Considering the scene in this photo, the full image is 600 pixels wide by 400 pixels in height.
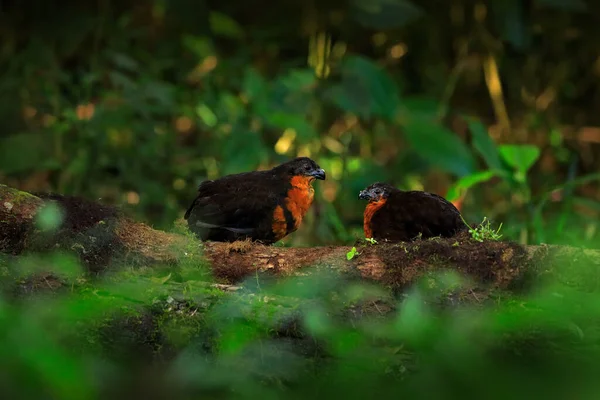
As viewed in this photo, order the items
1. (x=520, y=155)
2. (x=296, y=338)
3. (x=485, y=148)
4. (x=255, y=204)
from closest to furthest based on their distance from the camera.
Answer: (x=296, y=338) → (x=255, y=204) → (x=520, y=155) → (x=485, y=148)

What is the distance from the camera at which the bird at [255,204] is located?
217 cm

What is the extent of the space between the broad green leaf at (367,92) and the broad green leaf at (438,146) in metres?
0.12

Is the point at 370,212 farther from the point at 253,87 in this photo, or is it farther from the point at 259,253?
the point at 253,87

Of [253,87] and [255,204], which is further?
[253,87]

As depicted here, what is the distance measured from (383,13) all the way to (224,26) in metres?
0.88

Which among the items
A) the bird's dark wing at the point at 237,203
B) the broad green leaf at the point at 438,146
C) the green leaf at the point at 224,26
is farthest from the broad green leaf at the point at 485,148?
the green leaf at the point at 224,26

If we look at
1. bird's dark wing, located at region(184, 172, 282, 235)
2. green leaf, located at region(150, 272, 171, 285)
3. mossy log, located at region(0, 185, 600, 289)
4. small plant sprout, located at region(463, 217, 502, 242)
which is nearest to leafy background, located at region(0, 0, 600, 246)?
bird's dark wing, located at region(184, 172, 282, 235)

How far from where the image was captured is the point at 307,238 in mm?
3832

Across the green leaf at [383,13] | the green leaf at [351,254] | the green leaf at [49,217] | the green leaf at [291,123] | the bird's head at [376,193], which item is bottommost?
the green leaf at [291,123]

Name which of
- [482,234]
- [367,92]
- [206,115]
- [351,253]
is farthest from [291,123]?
[351,253]

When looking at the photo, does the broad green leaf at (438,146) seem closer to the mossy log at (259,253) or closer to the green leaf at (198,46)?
the green leaf at (198,46)

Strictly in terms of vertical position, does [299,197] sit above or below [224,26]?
below

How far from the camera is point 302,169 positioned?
98.0 inches

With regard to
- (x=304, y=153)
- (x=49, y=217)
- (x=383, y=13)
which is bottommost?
(x=304, y=153)
